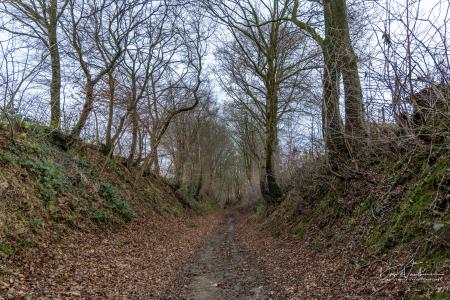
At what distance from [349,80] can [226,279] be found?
552cm

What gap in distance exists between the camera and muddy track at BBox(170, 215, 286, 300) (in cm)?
762

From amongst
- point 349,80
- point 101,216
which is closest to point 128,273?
point 101,216

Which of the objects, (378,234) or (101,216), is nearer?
(378,234)

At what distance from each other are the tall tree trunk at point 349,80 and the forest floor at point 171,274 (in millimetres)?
2956

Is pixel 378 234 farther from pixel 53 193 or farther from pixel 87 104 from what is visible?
pixel 87 104

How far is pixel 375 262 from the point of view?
255 inches

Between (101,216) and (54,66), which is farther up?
(54,66)

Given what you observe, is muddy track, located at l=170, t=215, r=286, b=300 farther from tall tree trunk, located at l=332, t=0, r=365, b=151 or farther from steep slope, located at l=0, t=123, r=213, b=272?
tall tree trunk, located at l=332, t=0, r=365, b=151

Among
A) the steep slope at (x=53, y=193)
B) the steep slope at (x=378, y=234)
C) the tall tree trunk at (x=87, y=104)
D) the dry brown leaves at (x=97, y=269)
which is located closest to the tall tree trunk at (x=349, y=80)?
the steep slope at (x=378, y=234)

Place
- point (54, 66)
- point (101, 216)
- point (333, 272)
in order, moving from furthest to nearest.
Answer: point (54, 66) < point (101, 216) < point (333, 272)

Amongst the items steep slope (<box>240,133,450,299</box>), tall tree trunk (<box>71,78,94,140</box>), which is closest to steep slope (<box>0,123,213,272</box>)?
tall tree trunk (<box>71,78,94,140</box>)

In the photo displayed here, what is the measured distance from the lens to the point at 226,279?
29.9ft

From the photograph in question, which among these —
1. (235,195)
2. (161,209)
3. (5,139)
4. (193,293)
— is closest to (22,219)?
(5,139)

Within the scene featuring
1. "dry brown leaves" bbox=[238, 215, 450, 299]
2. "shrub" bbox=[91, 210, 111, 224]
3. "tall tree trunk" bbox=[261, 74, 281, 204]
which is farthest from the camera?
"tall tree trunk" bbox=[261, 74, 281, 204]
